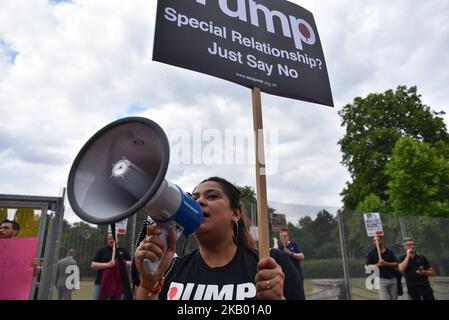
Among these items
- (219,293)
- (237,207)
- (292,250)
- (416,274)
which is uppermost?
(237,207)

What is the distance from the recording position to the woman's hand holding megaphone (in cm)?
147

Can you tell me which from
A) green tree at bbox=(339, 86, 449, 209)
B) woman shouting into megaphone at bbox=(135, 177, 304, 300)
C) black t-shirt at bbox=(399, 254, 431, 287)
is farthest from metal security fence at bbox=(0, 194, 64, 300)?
green tree at bbox=(339, 86, 449, 209)

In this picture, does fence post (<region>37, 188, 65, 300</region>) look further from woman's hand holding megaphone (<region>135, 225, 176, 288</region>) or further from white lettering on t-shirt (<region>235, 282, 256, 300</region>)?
white lettering on t-shirt (<region>235, 282, 256, 300</region>)

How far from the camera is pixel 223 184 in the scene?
2.04 metres

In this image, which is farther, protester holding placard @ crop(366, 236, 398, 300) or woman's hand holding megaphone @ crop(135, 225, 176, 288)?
protester holding placard @ crop(366, 236, 398, 300)

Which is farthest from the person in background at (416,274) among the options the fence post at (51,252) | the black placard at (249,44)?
the fence post at (51,252)

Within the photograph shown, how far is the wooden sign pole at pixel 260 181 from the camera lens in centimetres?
162

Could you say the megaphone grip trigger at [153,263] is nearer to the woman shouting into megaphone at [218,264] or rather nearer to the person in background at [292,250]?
the woman shouting into megaphone at [218,264]

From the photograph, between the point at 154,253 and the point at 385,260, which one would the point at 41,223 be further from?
the point at 385,260

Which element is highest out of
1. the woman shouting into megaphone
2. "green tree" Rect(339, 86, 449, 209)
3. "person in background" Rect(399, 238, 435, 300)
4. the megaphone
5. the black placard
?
"green tree" Rect(339, 86, 449, 209)

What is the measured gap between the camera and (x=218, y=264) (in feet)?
5.97

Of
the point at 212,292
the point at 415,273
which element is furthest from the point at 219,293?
the point at 415,273

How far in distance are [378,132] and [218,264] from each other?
79.9 feet
